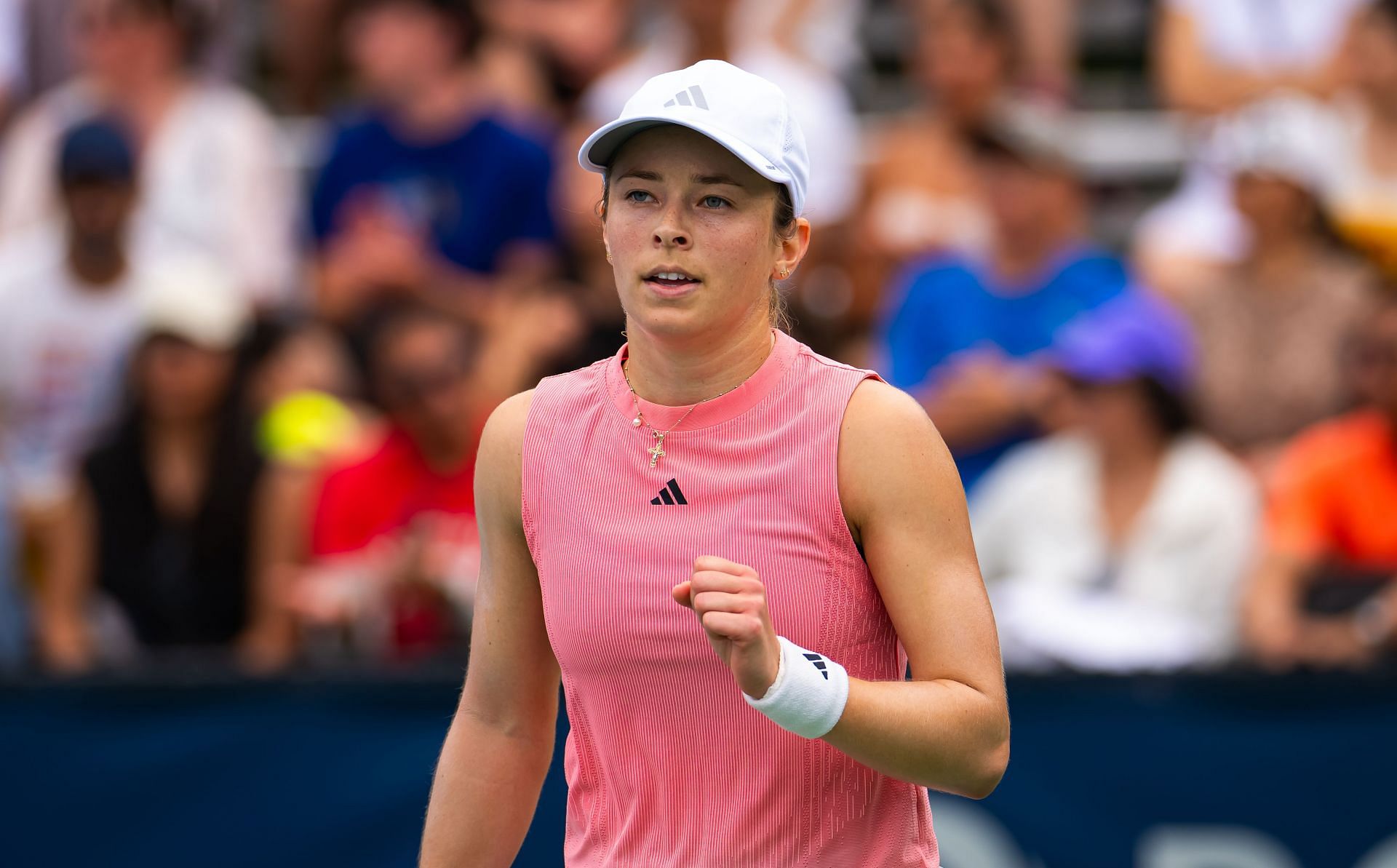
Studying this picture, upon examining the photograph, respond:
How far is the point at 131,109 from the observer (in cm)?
777

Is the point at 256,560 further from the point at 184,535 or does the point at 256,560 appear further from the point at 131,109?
the point at 131,109

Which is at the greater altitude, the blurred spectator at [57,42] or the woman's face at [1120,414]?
the blurred spectator at [57,42]

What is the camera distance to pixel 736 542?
2477mm

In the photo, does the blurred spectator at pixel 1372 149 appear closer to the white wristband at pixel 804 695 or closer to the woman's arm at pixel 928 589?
the woman's arm at pixel 928 589

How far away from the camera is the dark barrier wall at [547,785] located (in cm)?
512

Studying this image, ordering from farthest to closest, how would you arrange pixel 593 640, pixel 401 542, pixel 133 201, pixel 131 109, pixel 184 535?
1. pixel 131 109
2. pixel 133 201
3. pixel 184 535
4. pixel 401 542
5. pixel 593 640

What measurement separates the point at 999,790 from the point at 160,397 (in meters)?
3.12

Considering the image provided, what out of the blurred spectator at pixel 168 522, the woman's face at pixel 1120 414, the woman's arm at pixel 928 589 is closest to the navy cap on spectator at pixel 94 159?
the blurred spectator at pixel 168 522

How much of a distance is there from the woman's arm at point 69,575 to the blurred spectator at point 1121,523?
2925mm

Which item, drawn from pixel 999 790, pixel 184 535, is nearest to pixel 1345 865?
pixel 999 790

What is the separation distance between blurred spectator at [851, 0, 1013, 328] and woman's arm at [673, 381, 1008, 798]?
457cm

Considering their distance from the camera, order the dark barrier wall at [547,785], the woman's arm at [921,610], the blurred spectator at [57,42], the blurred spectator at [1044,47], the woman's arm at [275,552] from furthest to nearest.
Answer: the blurred spectator at [57,42] → the blurred spectator at [1044,47] → the woman's arm at [275,552] → the dark barrier wall at [547,785] → the woman's arm at [921,610]

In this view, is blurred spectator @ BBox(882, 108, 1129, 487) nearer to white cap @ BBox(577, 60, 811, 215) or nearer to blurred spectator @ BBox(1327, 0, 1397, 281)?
blurred spectator @ BBox(1327, 0, 1397, 281)

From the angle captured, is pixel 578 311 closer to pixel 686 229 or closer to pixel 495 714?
pixel 495 714
